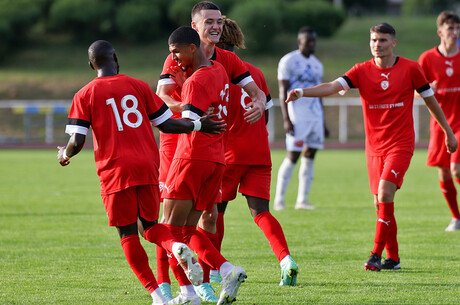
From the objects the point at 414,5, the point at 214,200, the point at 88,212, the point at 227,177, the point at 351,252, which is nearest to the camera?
the point at 214,200

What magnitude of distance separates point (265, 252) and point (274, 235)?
1774mm

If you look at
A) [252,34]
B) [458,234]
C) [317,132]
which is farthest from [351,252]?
[252,34]

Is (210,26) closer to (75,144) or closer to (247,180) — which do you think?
(247,180)

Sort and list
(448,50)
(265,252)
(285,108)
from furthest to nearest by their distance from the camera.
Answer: (285,108) → (448,50) → (265,252)

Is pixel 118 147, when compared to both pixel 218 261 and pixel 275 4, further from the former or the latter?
pixel 275 4

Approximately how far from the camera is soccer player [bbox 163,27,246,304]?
17.0 feet

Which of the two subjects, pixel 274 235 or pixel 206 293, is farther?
pixel 274 235

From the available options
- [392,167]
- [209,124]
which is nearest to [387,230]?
[392,167]

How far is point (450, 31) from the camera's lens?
355 inches

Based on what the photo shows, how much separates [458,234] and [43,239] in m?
4.90

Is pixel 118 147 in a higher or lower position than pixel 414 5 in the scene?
lower

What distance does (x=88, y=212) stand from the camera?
1123cm

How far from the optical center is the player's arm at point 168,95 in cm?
558

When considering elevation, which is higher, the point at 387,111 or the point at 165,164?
the point at 387,111
